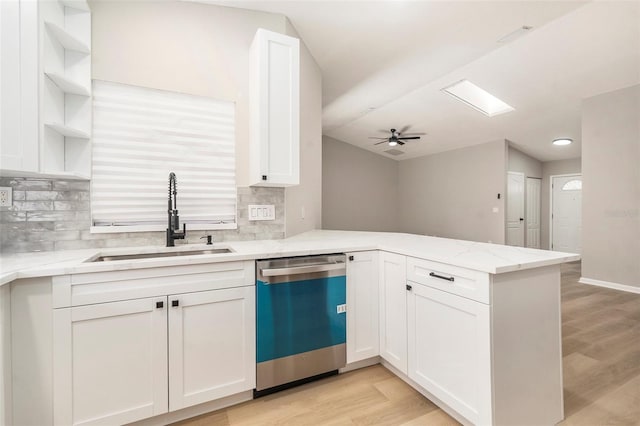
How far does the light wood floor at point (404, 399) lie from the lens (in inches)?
63.8

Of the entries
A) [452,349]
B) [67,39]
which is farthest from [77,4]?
[452,349]

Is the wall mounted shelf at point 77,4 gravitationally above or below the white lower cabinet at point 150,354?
above

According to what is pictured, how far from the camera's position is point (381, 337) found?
2086 mm

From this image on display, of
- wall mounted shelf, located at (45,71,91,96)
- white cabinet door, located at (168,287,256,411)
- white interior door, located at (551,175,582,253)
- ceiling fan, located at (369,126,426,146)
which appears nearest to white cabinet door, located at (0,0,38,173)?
wall mounted shelf, located at (45,71,91,96)

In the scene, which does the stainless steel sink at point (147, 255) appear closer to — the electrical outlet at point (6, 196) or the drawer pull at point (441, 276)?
the electrical outlet at point (6, 196)

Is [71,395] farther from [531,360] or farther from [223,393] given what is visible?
[531,360]

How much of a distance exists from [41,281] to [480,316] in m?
2.05

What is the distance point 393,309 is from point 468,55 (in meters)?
3.23

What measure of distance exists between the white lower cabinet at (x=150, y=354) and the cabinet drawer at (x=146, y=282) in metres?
0.04

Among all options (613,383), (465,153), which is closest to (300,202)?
(613,383)

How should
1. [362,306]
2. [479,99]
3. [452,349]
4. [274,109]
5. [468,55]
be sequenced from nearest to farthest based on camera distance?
[452,349], [362,306], [274,109], [468,55], [479,99]

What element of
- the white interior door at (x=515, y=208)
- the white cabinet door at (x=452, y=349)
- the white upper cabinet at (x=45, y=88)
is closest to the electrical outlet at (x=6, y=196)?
the white upper cabinet at (x=45, y=88)

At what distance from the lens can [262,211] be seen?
2.41 m

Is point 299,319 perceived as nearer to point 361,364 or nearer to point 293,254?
point 293,254
